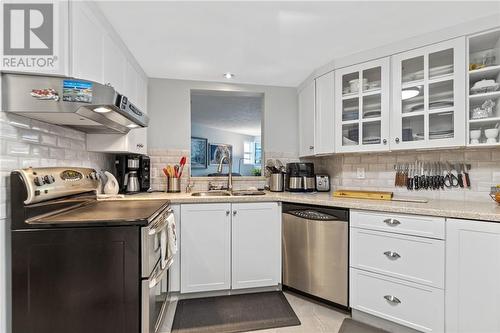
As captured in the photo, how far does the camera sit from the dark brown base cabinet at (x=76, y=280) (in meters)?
1.23

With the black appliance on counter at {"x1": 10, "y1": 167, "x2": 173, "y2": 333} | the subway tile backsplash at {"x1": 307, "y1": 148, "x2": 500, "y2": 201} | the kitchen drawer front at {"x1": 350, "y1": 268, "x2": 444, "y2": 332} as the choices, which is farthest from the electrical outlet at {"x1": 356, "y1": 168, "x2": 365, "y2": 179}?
the black appliance on counter at {"x1": 10, "y1": 167, "x2": 173, "y2": 333}

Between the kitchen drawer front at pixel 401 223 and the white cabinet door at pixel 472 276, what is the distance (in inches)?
2.4

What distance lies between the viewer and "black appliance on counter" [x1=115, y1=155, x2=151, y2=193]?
7.84 ft

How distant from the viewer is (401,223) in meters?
1.68

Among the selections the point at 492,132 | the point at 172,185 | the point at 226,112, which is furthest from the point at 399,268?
the point at 226,112

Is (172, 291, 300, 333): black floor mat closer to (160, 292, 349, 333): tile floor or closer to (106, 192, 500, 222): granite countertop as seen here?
(160, 292, 349, 333): tile floor

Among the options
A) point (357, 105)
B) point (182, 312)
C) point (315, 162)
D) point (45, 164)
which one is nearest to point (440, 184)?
point (357, 105)

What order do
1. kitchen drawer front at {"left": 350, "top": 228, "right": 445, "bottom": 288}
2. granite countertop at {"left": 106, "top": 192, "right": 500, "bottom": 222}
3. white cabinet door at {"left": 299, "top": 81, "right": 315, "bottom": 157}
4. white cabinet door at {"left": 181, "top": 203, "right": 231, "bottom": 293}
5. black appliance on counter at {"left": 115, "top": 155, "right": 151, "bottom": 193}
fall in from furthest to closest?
white cabinet door at {"left": 299, "top": 81, "right": 315, "bottom": 157}
black appliance on counter at {"left": 115, "top": 155, "right": 151, "bottom": 193}
white cabinet door at {"left": 181, "top": 203, "right": 231, "bottom": 293}
kitchen drawer front at {"left": 350, "top": 228, "right": 445, "bottom": 288}
granite countertop at {"left": 106, "top": 192, "right": 500, "bottom": 222}

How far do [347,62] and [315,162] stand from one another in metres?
1.23

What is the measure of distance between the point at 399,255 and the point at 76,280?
78.3 inches

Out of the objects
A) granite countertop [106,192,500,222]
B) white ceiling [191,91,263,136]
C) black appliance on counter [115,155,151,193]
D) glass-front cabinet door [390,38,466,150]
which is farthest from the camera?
white ceiling [191,91,263,136]

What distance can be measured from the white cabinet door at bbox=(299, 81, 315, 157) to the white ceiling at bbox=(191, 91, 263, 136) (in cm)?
112

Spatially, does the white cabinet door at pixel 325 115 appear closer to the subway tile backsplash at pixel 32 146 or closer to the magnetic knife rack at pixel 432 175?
the magnetic knife rack at pixel 432 175

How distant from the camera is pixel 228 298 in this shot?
2.22 metres
